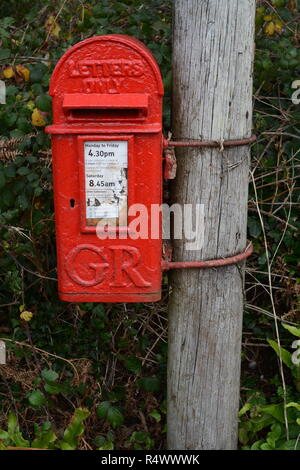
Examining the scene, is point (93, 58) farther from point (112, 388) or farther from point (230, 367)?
point (112, 388)

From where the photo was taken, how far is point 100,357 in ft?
10.5

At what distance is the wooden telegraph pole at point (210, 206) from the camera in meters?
2.14

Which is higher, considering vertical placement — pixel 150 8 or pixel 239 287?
pixel 150 8

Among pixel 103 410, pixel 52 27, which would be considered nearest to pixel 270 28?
pixel 52 27

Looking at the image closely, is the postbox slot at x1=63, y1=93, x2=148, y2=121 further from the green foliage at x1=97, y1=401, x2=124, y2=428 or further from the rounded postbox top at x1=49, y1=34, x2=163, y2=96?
the green foliage at x1=97, y1=401, x2=124, y2=428

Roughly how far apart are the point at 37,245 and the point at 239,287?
3.91ft

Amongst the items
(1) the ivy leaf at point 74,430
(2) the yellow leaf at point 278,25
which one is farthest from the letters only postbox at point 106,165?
(2) the yellow leaf at point 278,25

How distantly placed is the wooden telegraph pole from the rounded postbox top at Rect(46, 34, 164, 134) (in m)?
0.20

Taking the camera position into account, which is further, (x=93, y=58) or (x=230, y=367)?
(x=230, y=367)

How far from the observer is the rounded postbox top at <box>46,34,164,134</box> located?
6.70ft

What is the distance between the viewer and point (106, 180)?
214 cm

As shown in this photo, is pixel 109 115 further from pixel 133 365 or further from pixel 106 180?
pixel 133 365

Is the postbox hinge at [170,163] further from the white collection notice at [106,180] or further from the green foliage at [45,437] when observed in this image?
the green foliage at [45,437]
